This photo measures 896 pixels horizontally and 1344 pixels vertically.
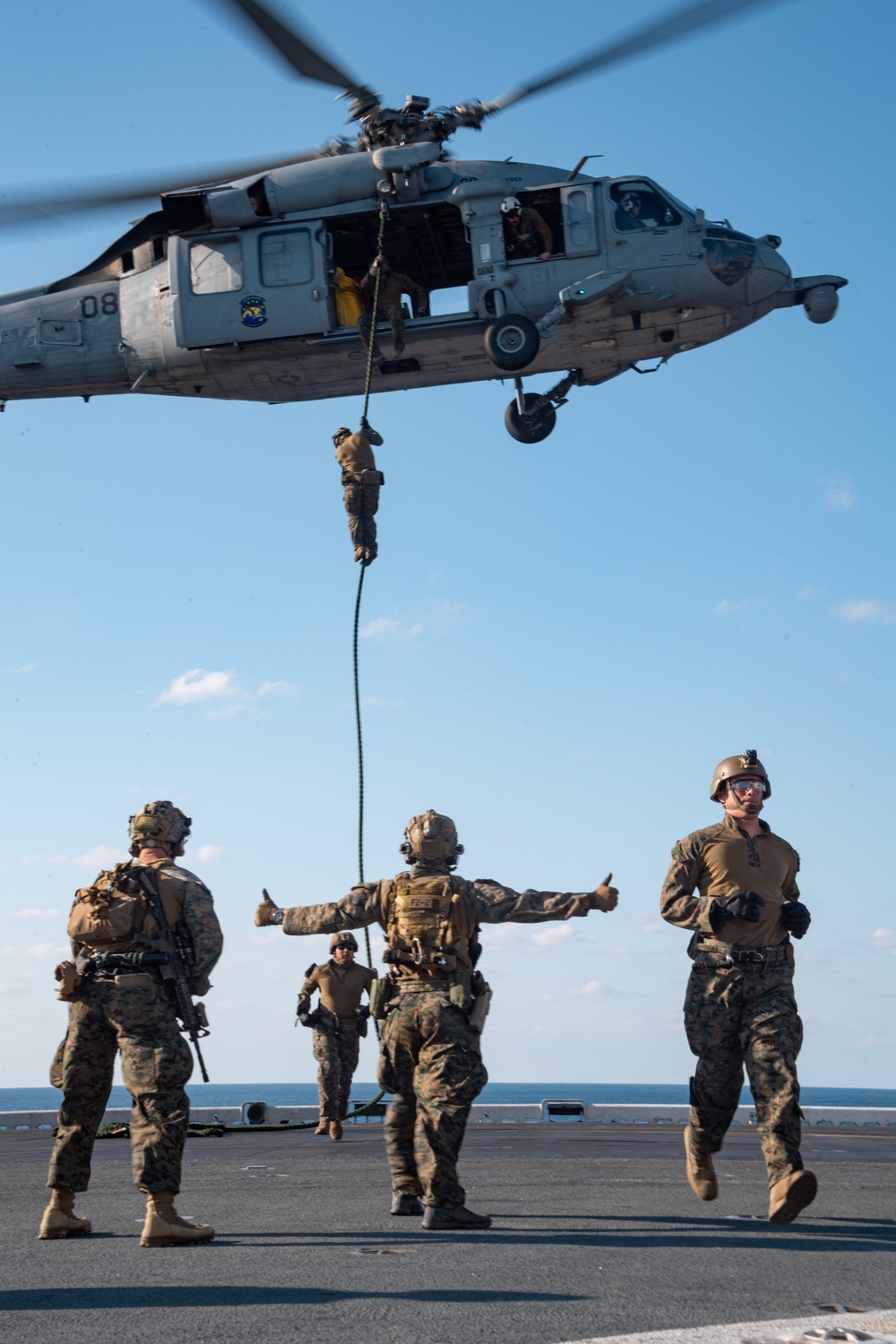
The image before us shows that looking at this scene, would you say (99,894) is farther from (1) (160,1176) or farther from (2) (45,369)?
(2) (45,369)

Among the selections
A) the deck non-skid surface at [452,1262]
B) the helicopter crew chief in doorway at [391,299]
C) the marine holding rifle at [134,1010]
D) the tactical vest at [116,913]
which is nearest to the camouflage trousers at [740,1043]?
the deck non-skid surface at [452,1262]

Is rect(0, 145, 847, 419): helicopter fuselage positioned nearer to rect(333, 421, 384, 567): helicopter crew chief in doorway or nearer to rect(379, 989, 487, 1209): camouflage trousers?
rect(333, 421, 384, 567): helicopter crew chief in doorway

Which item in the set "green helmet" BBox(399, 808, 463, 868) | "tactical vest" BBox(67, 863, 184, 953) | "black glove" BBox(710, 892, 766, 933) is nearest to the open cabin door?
"green helmet" BBox(399, 808, 463, 868)

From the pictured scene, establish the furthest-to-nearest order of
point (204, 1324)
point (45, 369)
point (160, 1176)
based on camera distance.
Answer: point (45, 369) < point (160, 1176) < point (204, 1324)

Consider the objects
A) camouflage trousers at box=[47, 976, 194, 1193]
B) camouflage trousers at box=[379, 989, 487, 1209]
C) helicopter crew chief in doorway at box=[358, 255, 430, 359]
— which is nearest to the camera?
camouflage trousers at box=[47, 976, 194, 1193]

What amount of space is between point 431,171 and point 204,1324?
13.4m

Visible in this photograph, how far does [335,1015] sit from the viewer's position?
13.1 metres

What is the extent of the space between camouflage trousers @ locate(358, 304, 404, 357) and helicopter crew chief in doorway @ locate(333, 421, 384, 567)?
2492mm

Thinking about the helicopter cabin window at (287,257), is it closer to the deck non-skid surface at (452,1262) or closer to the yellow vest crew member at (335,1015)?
the yellow vest crew member at (335,1015)

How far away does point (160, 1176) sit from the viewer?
599 centimetres

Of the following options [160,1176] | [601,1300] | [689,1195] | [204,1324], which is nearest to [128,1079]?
[160,1176]

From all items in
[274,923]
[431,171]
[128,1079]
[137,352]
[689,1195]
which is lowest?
[689,1195]

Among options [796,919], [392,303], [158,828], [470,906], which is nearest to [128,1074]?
[158,828]

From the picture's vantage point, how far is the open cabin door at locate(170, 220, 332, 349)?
48.3ft
